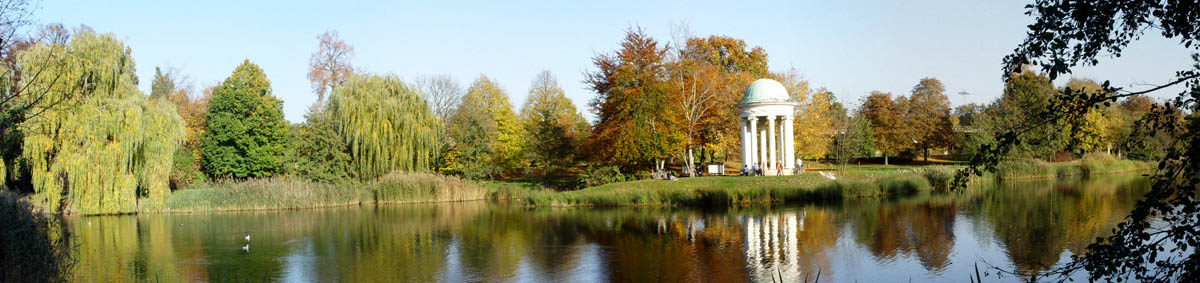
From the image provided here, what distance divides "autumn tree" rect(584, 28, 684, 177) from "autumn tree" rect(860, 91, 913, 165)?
21.3 metres

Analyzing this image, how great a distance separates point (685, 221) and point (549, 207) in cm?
880

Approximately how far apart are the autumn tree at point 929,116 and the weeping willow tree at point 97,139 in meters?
43.2

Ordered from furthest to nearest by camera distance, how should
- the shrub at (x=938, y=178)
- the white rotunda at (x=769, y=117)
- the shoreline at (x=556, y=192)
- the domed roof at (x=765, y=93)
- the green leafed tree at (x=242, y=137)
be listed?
the green leafed tree at (x=242, y=137) → the domed roof at (x=765, y=93) → the white rotunda at (x=769, y=117) → the shrub at (x=938, y=178) → the shoreline at (x=556, y=192)

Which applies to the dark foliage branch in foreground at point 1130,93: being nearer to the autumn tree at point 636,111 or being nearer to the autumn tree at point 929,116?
the autumn tree at point 636,111

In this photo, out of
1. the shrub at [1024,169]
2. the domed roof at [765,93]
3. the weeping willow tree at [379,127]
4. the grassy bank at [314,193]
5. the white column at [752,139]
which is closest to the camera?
the grassy bank at [314,193]

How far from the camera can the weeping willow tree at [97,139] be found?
2723cm

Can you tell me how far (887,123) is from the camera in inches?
2047

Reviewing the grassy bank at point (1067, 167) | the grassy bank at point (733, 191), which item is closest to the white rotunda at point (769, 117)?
the grassy bank at point (733, 191)

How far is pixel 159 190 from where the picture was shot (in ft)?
96.9

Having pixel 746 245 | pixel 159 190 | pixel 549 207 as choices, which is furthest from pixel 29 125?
pixel 746 245

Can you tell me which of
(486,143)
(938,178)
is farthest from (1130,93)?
(486,143)

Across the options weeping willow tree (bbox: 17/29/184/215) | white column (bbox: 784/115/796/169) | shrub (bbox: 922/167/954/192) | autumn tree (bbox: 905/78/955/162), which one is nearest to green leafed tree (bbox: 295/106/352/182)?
→ weeping willow tree (bbox: 17/29/184/215)

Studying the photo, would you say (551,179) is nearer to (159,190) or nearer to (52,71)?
(159,190)

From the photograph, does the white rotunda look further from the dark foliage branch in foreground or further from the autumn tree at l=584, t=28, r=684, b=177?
the dark foliage branch in foreground
